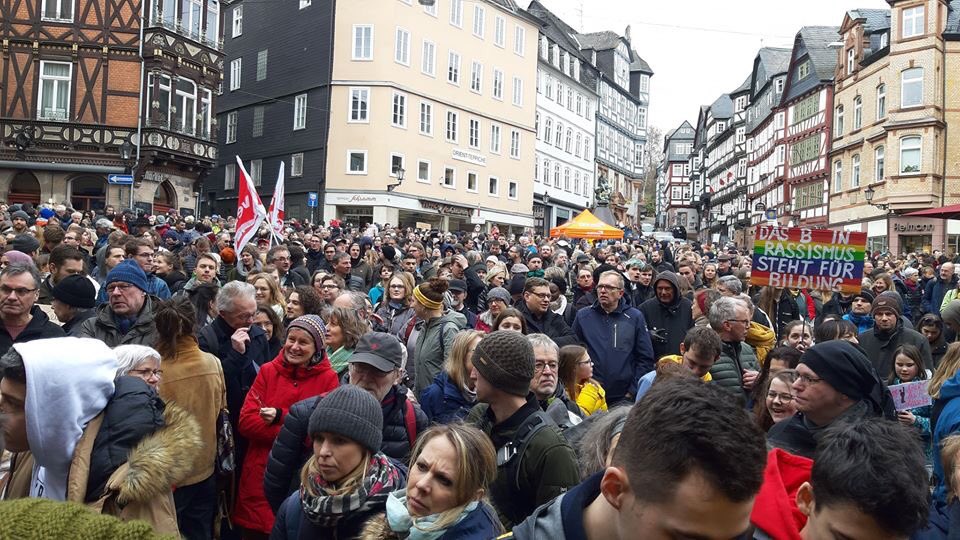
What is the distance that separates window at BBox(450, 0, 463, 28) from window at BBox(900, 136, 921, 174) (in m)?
23.8

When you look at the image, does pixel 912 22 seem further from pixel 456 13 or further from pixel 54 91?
pixel 54 91

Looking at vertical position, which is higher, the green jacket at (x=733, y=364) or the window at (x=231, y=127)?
the window at (x=231, y=127)

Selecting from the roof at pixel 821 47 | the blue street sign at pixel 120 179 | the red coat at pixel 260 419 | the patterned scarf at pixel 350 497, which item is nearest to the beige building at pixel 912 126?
the roof at pixel 821 47

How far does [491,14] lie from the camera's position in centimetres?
4481

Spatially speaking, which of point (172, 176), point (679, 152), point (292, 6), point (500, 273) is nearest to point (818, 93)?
point (292, 6)

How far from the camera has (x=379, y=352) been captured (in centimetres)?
437

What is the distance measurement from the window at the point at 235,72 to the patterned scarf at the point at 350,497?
4531 cm

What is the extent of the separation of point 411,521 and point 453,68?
4131 cm

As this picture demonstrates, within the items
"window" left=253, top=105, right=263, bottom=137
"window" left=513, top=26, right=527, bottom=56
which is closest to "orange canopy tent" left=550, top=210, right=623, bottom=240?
"window" left=253, top=105, right=263, bottom=137

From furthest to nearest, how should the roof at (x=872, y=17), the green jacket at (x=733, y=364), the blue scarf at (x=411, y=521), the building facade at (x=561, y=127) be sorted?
the building facade at (x=561, y=127) → the roof at (x=872, y=17) → the green jacket at (x=733, y=364) → the blue scarf at (x=411, y=521)

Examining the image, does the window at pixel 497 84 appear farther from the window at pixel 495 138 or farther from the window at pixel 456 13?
the window at pixel 456 13

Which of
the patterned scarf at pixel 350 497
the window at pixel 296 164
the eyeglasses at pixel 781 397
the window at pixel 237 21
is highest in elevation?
the window at pixel 237 21

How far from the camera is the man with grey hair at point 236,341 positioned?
5539 millimetres

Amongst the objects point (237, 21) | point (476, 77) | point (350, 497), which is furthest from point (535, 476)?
point (237, 21)
